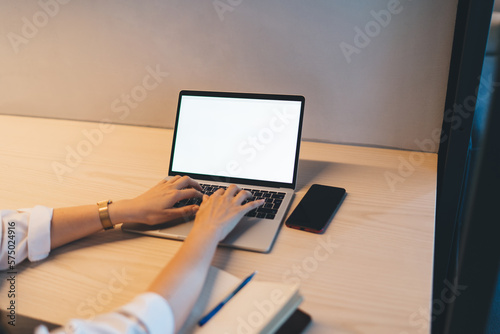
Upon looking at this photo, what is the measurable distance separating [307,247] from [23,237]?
51 cm

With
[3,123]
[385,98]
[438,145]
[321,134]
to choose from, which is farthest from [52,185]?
[438,145]

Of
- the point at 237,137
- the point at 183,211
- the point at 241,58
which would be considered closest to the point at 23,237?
the point at 183,211

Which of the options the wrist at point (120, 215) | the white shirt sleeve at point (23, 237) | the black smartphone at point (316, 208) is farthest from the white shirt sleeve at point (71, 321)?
the black smartphone at point (316, 208)

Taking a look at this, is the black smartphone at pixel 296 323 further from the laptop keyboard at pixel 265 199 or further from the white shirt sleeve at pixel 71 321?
the laptop keyboard at pixel 265 199

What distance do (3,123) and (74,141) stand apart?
14.7 inches

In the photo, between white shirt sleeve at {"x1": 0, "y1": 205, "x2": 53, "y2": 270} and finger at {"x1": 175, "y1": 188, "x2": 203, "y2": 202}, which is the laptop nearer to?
finger at {"x1": 175, "y1": 188, "x2": 203, "y2": 202}

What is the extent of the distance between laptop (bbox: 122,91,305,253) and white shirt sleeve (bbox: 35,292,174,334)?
0.35 m

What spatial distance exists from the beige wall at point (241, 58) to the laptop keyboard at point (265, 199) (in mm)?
353

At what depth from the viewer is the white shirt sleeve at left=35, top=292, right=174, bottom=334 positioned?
49cm

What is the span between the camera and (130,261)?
0.72m

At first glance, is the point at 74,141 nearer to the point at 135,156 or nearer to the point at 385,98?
the point at 135,156

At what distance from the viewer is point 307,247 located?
0.73 m

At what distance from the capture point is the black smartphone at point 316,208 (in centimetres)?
79

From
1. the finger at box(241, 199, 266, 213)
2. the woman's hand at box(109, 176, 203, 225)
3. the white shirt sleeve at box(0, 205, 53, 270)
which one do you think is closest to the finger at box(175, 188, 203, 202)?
the woman's hand at box(109, 176, 203, 225)
